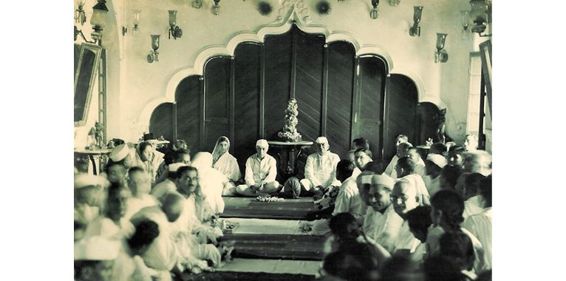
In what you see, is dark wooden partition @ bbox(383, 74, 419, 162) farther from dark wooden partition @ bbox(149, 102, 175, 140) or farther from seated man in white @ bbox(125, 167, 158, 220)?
seated man in white @ bbox(125, 167, 158, 220)

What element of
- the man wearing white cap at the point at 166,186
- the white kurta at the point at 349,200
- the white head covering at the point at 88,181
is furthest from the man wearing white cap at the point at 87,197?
the white kurta at the point at 349,200

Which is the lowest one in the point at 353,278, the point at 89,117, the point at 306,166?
the point at 353,278

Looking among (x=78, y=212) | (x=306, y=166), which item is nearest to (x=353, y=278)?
(x=306, y=166)

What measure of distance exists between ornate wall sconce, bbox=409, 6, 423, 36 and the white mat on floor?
1.69m

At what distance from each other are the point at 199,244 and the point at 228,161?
0.60 meters

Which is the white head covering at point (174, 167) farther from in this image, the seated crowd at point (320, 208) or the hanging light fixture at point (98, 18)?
the hanging light fixture at point (98, 18)

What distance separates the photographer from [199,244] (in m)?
3.65

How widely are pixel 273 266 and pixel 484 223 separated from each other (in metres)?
1.43

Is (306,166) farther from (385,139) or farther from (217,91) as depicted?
(217,91)

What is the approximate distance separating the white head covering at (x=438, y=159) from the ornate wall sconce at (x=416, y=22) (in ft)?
2.75

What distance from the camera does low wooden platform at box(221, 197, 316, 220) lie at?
3672 mm

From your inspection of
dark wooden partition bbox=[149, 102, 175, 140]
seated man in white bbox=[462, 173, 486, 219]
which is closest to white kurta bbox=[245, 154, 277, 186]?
dark wooden partition bbox=[149, 102, 175, 140]

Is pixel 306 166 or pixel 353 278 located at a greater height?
pixel 306 166

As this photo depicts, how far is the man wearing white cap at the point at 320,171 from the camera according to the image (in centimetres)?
369
